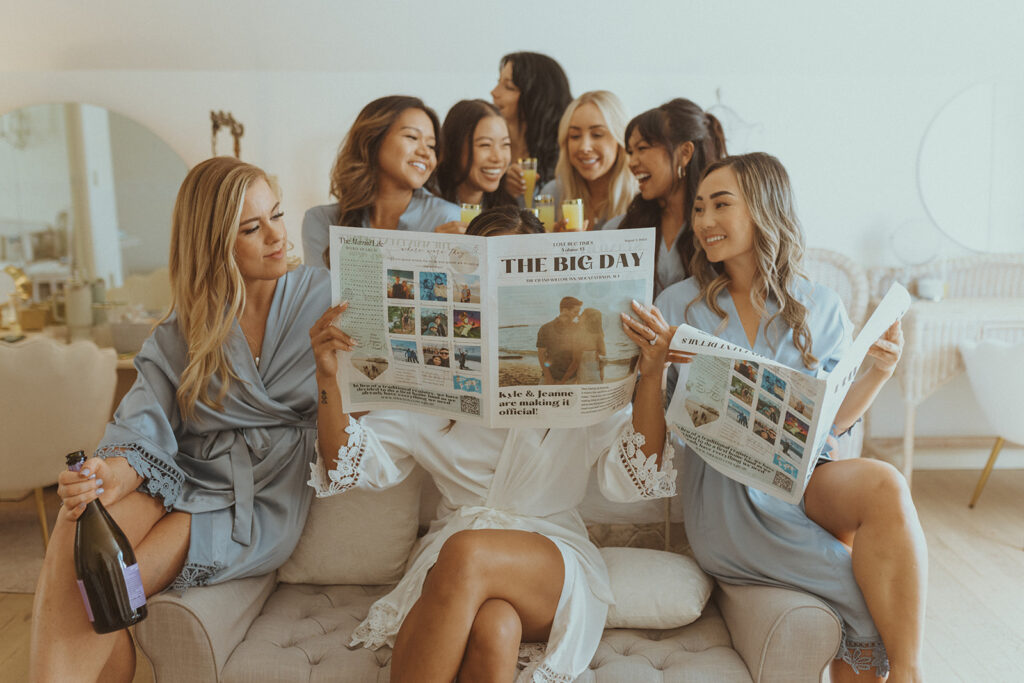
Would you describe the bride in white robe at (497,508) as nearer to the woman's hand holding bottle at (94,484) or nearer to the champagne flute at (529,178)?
the woman's hand holding bottle at (94,484)

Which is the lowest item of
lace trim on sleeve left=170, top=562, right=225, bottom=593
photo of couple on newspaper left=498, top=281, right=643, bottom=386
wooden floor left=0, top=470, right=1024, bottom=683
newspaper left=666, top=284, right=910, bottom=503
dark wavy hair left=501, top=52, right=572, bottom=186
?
wooden floor left=0, top=470, right=1024, bottom=683

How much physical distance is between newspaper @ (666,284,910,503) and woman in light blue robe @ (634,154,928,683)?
47 millimetres

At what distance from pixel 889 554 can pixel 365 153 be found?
1699 mm

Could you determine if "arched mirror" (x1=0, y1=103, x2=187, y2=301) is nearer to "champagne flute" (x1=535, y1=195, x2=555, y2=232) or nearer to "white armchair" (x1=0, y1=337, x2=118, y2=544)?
"white armchair" (x1=0, y1=337, x2=118, y2=544)

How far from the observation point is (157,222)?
370cm

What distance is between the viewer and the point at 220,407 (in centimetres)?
167

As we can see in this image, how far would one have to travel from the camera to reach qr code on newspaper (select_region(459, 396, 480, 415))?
143 centimetres

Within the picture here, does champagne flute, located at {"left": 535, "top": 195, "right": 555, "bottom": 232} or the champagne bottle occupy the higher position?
champagne flute, located at {"left": 535, "top": 195, "right": 555, "bottom": 232}

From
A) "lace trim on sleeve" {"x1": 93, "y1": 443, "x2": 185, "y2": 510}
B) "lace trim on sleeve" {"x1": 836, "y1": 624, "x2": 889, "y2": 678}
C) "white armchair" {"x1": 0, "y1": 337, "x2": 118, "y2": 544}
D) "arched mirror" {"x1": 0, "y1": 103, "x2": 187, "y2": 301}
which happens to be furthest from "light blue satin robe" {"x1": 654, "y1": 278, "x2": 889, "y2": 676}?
"arched mirror" {"x1": 0, "y1": 103, "x2": 187, "y2": 301}

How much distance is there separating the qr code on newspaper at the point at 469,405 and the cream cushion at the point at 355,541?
38 centimetres

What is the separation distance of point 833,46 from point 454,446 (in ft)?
9.41

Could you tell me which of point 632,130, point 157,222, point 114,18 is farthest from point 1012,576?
point 114,18

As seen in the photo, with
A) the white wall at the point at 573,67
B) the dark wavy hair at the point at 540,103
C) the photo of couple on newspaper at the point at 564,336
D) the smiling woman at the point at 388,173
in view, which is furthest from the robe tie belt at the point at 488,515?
the white wall at the point at 573,67

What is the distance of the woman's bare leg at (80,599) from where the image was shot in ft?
4.37
